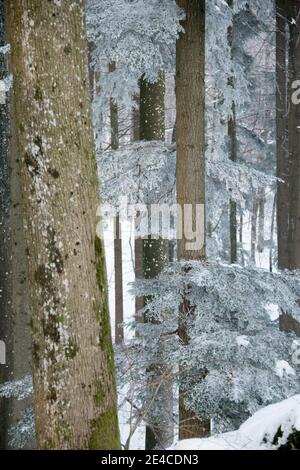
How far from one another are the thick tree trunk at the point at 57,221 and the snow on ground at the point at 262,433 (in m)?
0.80

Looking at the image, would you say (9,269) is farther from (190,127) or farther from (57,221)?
(57,221)

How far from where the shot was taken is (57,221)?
360 centimetres

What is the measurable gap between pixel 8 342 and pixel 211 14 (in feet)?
18.9

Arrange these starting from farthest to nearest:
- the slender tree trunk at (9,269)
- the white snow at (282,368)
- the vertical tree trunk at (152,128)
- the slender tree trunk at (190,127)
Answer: the vertical tree trunk at (152,128) < the slender tree trunk at (9,269) < the slender tree trunk at (190,127) < the white snow at (282,368)

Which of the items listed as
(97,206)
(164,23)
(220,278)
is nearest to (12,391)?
(220,278)

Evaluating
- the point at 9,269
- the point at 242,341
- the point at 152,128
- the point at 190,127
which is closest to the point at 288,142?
the point at 152,128

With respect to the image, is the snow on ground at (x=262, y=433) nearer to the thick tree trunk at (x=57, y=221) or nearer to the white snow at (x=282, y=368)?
the thick tree trunk at (x=57, y=221)

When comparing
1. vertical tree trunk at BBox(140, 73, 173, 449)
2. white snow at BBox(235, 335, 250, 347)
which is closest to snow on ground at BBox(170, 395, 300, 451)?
white snow at BBox(235, 335, 250, 347)

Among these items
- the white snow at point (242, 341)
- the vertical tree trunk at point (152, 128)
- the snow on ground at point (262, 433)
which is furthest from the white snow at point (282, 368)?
the vertical tree trunk at point (152, 128)

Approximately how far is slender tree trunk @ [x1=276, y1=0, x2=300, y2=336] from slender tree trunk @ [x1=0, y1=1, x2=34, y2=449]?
601 cm

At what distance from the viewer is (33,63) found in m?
3.53

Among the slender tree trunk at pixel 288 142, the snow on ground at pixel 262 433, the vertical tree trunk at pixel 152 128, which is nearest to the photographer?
the snow on ground at pixel 262 433

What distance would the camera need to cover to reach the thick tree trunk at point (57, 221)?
356 centimetres

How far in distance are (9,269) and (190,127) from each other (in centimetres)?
345
